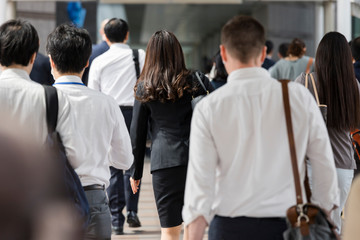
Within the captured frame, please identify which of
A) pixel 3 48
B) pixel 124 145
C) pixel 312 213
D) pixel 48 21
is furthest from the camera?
pixel 48 21

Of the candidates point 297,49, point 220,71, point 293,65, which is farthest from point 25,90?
point 297,49

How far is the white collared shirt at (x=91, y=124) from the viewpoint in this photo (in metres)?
3.65

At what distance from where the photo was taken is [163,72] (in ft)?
15.9

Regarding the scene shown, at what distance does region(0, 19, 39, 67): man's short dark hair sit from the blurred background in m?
4.52

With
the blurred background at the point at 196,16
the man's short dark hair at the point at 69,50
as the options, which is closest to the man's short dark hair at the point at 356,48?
the blurred background at the point at 196,16

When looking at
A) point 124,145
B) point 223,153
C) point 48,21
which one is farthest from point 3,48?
point 48,21

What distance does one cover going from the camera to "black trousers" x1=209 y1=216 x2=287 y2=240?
10.1ft

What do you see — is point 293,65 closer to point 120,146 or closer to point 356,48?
point 356,48

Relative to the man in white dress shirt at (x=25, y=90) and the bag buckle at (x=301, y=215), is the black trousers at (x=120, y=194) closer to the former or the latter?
the man in white dress shirt at (x=25, y=90)

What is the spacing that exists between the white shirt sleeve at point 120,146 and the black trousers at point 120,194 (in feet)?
9.68

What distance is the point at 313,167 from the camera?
3188 mm

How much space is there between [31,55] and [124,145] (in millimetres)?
813

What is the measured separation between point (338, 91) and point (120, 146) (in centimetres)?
169

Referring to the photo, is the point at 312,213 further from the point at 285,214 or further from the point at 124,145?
the point at 124,145
